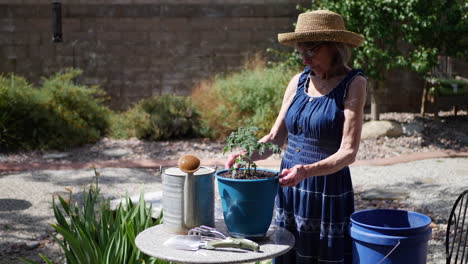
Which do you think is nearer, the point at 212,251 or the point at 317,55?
the point at 212,251

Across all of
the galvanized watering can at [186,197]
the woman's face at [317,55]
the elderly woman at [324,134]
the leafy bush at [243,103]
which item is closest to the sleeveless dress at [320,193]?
the elderly woman at [324,134]

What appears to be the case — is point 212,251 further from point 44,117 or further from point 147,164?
point 44,117

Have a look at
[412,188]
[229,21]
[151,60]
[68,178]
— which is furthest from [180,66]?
[412,188]

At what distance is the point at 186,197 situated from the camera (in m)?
2.13

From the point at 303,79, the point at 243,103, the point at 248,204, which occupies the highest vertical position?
the point at 303,79

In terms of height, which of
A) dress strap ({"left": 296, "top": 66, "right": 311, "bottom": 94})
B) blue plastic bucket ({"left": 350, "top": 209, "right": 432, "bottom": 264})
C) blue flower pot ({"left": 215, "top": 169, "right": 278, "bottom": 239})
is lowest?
blue plastic bucket ({"left": 350, "top": 209, "right": 432, "bottom": 264})

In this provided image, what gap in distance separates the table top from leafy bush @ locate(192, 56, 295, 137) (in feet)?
21.8

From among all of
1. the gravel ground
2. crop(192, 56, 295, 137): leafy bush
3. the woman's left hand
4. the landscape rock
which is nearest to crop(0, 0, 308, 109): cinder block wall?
crop(192, 56, 295, 137): leafy bush

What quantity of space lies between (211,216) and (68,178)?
4.98 metres

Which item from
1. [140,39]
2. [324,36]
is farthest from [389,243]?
[140,39]

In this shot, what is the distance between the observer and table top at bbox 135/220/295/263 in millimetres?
1966

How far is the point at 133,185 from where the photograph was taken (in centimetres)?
647

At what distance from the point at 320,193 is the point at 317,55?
625 millimetres

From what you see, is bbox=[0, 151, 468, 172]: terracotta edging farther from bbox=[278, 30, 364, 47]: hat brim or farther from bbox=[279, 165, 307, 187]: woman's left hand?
bbox=[279, 165, 307, 187]: woman's left hand
